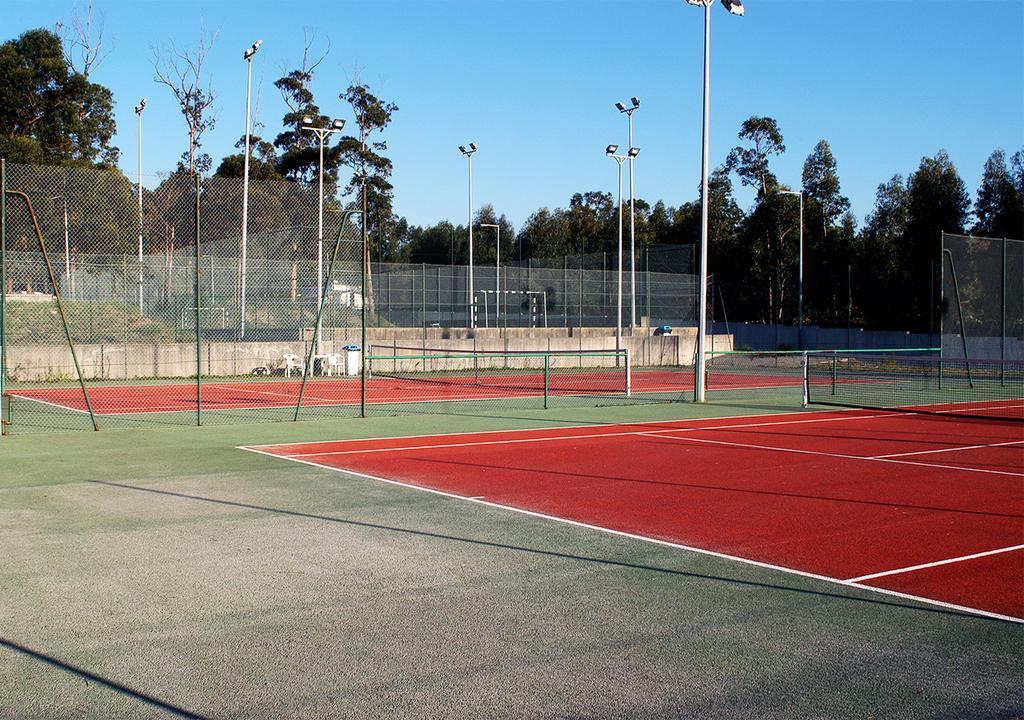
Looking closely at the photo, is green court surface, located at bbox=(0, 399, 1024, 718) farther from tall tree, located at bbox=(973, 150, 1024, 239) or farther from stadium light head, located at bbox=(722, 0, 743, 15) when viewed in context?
tall tree, located at bbox=(973, 150, 1024, 239)

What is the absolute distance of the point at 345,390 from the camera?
26.1 meters

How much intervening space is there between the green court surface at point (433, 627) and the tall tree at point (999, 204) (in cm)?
4769

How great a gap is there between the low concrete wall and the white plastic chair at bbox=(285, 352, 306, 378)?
0.37 metres

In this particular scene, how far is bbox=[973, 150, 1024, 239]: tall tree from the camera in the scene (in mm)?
49625

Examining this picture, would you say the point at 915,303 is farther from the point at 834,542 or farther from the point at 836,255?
the point at 834,542

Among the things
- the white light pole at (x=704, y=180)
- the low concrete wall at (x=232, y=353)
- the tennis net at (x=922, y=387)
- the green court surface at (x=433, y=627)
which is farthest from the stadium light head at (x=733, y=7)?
the green court surface at (x=433, y=627)

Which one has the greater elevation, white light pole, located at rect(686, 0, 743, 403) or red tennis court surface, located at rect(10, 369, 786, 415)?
white light pole, located at rect(686, 0, 743, 403)

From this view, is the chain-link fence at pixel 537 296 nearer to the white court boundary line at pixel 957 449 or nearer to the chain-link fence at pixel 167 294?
the chain-link fence at pixel 167 294

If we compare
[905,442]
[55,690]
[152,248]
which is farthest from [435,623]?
[152,248]

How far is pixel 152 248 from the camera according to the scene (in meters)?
26.2

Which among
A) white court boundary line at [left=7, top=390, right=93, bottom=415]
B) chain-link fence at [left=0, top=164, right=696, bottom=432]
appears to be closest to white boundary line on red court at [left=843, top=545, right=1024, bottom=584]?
chain-link fence at [left=0, top=164, right=696, bottom=432]

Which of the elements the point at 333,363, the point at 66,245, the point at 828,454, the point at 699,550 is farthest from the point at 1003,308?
the point at 66,245

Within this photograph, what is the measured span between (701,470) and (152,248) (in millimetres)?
18761

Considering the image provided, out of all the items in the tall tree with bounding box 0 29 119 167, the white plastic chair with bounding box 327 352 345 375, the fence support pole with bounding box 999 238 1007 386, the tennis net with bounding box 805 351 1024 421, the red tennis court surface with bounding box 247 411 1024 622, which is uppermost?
the tall tree with bounding box 0 29 119 167
